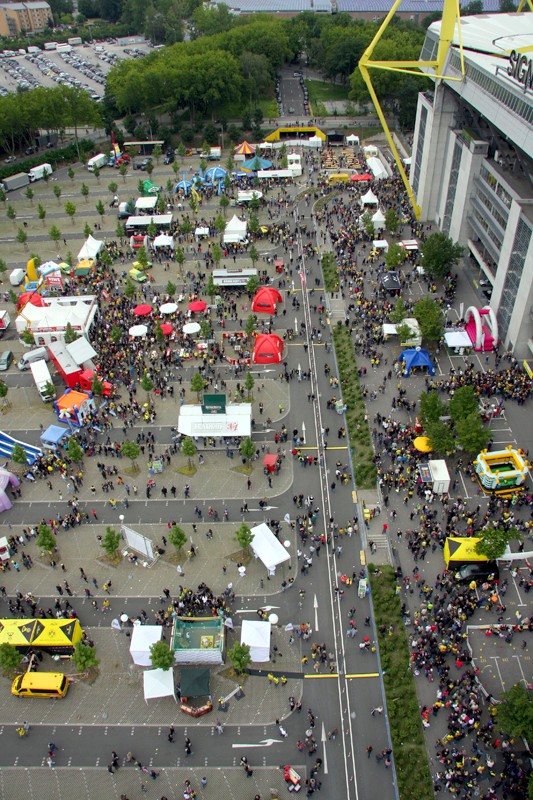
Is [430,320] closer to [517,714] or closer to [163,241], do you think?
[517,714]

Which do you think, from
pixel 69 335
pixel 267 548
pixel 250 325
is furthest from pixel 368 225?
pixel 267 548

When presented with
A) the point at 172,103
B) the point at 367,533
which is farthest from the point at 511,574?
the point at 172,103

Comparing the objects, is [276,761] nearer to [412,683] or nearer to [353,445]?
[412,683]

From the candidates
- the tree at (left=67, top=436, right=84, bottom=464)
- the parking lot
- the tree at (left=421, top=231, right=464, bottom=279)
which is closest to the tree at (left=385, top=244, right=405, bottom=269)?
the tree at (left=421, top=231, right=464, bottom=279)

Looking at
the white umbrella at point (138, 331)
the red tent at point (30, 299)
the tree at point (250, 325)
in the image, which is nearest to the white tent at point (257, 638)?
the tree at point (250, 325)

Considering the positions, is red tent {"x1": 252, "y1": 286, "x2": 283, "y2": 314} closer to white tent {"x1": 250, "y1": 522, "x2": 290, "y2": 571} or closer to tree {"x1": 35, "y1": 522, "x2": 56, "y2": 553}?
white tent {"x1": 250, "y1": 522, "x2": 290, "y2": 571}
